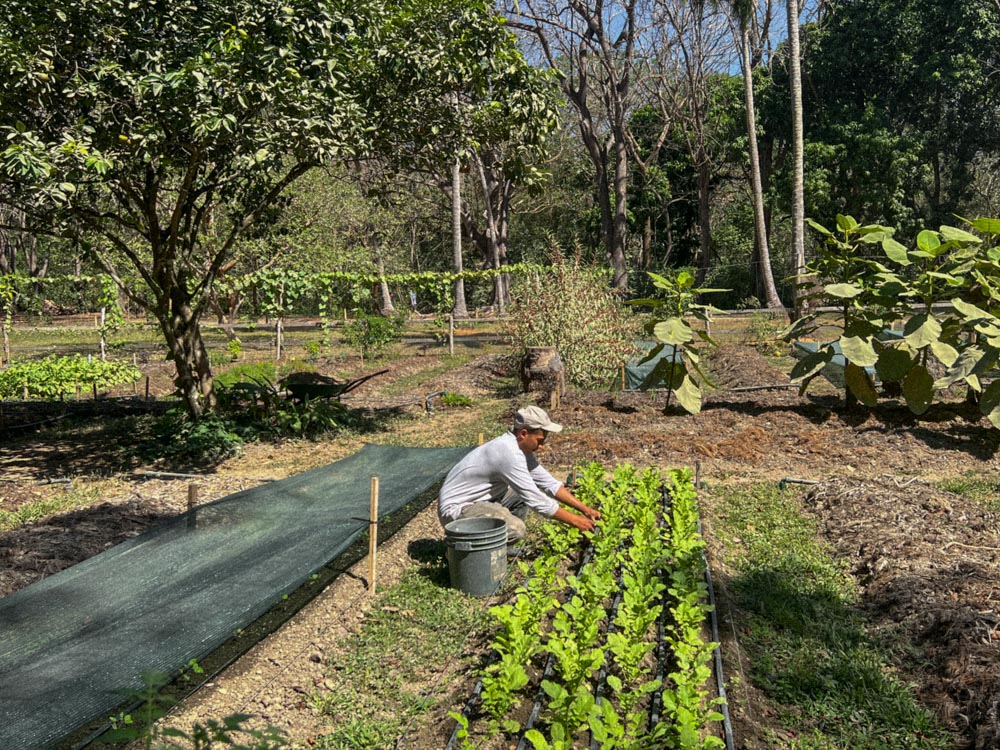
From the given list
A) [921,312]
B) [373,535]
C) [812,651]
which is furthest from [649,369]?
[812,651]

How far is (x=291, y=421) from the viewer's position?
1042 cm

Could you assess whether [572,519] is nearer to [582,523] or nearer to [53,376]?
[582,523]

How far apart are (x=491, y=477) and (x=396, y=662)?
4.90ft

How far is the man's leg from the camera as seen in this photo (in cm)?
550

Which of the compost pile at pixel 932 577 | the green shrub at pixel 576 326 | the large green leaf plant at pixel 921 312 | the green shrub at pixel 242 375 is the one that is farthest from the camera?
the green shrub at pixel 576 326

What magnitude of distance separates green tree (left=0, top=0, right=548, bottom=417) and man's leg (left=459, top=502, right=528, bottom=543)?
3.90 meters

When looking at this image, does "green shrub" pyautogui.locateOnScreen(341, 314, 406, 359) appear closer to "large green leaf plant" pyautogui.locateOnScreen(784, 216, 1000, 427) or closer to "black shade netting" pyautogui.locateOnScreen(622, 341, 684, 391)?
"black shade netting" pyautogui.locateOnScreen(622, 341, 684, 391)

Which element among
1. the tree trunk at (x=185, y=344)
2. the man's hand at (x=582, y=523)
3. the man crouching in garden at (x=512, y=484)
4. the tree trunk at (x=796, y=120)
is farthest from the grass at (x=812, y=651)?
the tree trunk at (x=796, y=120)

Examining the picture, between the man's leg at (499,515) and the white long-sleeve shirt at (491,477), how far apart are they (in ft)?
0.15

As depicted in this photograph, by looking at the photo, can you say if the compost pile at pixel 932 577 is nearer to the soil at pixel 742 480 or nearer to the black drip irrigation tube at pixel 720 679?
the soil at pixel 742 480

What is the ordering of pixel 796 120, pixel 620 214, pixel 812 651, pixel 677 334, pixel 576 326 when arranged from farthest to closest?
pixel 620 214 → pixel 796 120 → pixel 576 326 → pixel 677 334 → pixel 812 651

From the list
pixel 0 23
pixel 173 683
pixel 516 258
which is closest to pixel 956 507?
pixel 173 683

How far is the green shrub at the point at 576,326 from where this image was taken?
41.7 ft

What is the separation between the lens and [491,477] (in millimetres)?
5523
